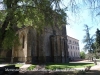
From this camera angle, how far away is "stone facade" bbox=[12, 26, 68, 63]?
29844mm

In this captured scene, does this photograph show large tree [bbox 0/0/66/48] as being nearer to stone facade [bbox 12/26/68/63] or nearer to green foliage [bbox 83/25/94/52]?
stone facade [bbox 12/26/68/63]

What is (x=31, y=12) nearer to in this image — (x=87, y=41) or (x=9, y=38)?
(x=9, y=38)

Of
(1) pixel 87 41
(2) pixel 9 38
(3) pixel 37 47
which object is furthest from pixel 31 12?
(1) pixel 87 41

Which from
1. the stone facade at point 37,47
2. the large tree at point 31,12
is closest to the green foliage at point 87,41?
the stone facade at point 37,47

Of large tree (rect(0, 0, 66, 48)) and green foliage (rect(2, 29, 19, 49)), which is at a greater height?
large tree (rect(0, 0, 66, 48))

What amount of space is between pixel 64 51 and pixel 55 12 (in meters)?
25.8

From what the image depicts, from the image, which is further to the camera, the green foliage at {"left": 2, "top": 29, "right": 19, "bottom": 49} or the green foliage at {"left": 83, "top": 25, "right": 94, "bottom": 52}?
the green foliage at {"left": 83, "top": 25, "right": 94, "bottom": 52}

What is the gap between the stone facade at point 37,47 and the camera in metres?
29.8

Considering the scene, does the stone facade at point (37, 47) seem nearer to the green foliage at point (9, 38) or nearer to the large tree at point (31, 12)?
the green foliage at point (9, 38)

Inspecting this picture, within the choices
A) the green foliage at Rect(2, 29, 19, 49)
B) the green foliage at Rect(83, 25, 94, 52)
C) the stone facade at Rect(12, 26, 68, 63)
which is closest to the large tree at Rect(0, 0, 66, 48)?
the green foliage at Rect(2, 29, 19, 49)

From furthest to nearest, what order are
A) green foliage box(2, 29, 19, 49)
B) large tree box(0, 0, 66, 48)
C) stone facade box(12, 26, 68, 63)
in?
stone facade box(12, 26, 68, 63) < green foliage box(2, 29, 19, 49) < large tree box(0, 0, 66, 48)

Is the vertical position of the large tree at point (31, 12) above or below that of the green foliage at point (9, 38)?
above

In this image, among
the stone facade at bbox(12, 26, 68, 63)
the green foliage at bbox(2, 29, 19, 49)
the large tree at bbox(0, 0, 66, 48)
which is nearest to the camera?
the large tree at bbox(0, 0, 66, 48)

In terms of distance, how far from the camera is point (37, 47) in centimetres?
3177
